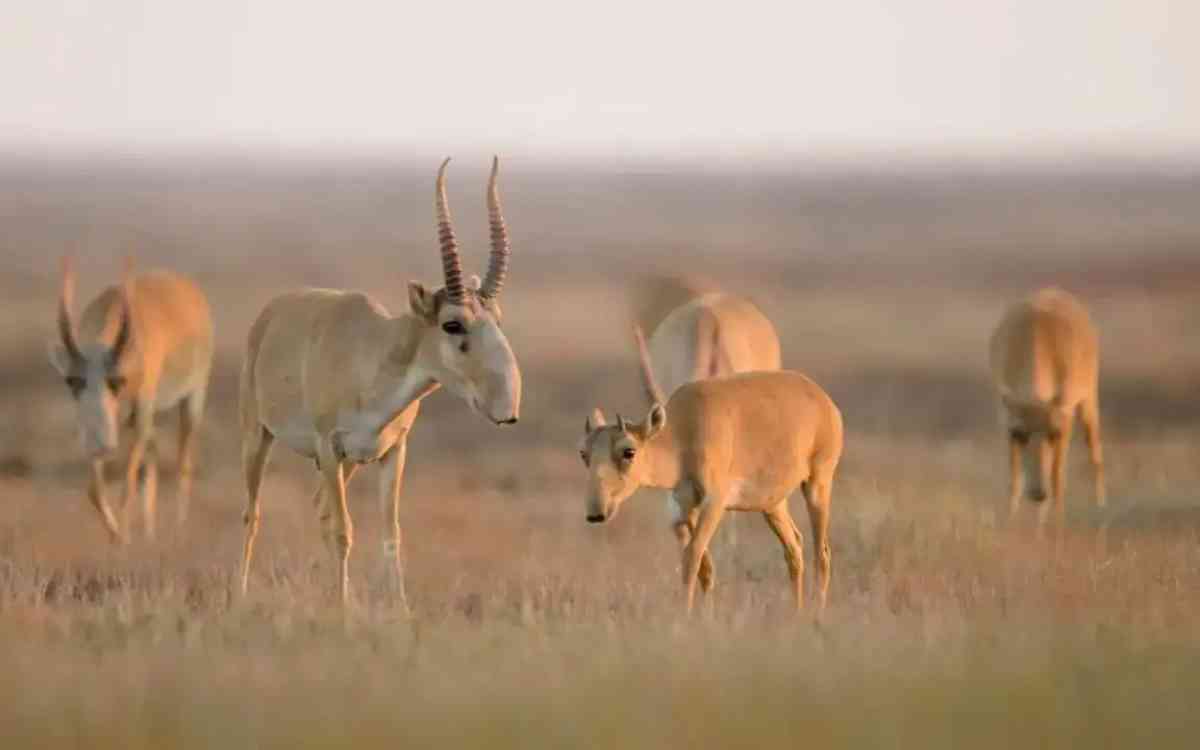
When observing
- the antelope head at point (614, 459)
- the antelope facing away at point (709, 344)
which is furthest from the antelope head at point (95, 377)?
the antelope head at point (614, 459)

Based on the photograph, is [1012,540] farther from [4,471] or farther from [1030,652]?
[4,471]

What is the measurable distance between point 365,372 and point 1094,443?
802 cm

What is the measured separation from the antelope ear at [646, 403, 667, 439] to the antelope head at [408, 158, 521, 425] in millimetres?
623

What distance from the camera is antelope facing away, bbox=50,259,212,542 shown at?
15656mm

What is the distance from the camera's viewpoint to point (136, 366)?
651 inches

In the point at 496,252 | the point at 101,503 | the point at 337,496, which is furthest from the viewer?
the point at 101,503

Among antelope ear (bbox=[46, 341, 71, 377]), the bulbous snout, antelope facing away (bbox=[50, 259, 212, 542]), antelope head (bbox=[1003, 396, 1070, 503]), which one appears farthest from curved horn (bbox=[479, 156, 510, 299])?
antelope head (bbox=[1003, 396, 1070, 503])

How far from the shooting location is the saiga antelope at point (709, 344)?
14.9m

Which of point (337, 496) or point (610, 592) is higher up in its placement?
point (337, 496)

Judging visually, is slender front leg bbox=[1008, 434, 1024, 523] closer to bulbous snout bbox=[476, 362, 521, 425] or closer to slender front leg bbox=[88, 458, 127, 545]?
slender front leg bbox=[88, 458, 127, 545]

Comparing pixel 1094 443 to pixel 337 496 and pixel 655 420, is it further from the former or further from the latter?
pixel 337 496

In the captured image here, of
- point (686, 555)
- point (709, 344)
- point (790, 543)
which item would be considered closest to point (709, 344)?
point (709, 344)

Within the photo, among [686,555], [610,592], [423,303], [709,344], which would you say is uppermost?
[709,344]

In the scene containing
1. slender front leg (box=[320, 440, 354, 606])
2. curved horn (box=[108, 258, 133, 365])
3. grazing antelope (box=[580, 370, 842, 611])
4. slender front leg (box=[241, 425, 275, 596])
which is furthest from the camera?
curved horn (box=[108, 258, 133, 365])
